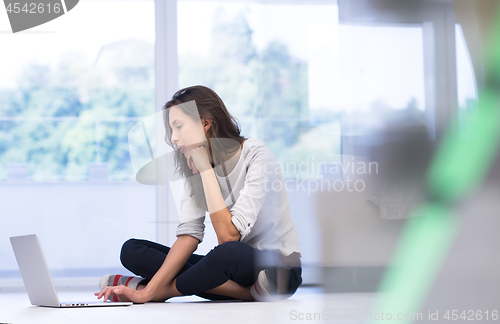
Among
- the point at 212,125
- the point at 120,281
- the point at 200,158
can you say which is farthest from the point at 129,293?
the point at 212,125

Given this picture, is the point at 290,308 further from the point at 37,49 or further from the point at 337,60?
the point at 37,49

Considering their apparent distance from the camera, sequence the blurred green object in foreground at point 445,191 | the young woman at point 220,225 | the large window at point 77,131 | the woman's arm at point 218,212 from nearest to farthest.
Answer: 1. the blurred green object in foreground at point 445,191
2. the young woman at point 220,225
3. the woman's arm at point 218,212
4. the large window at point 77,131

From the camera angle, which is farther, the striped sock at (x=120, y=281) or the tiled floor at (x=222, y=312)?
the striped sock at (x=120, y=281)

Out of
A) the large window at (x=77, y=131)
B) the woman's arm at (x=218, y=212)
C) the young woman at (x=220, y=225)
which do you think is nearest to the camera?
the young woman at (x=220, y=225)

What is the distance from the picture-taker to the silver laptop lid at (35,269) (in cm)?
133

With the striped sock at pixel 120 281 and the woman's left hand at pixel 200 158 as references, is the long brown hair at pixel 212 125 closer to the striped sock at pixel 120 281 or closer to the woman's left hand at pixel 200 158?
the woman's left hand at pixel 200 158

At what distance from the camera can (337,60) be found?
1004 mm

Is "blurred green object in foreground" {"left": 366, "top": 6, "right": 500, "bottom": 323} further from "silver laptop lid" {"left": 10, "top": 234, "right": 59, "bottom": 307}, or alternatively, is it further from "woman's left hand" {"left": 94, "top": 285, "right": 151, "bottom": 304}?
"silver laptop lid" {"left": 10, "top": 234, "right": 59, "bottom": 307}

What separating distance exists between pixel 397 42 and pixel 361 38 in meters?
0.07

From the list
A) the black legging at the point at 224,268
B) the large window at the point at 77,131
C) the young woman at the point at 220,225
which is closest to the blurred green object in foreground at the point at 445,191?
the young woman at the point at 220,225

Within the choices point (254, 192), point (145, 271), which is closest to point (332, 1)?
point (254, 192)

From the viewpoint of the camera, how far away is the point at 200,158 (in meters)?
1.43

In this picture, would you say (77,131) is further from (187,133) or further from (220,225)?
(220,225)

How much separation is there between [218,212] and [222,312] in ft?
0.98
